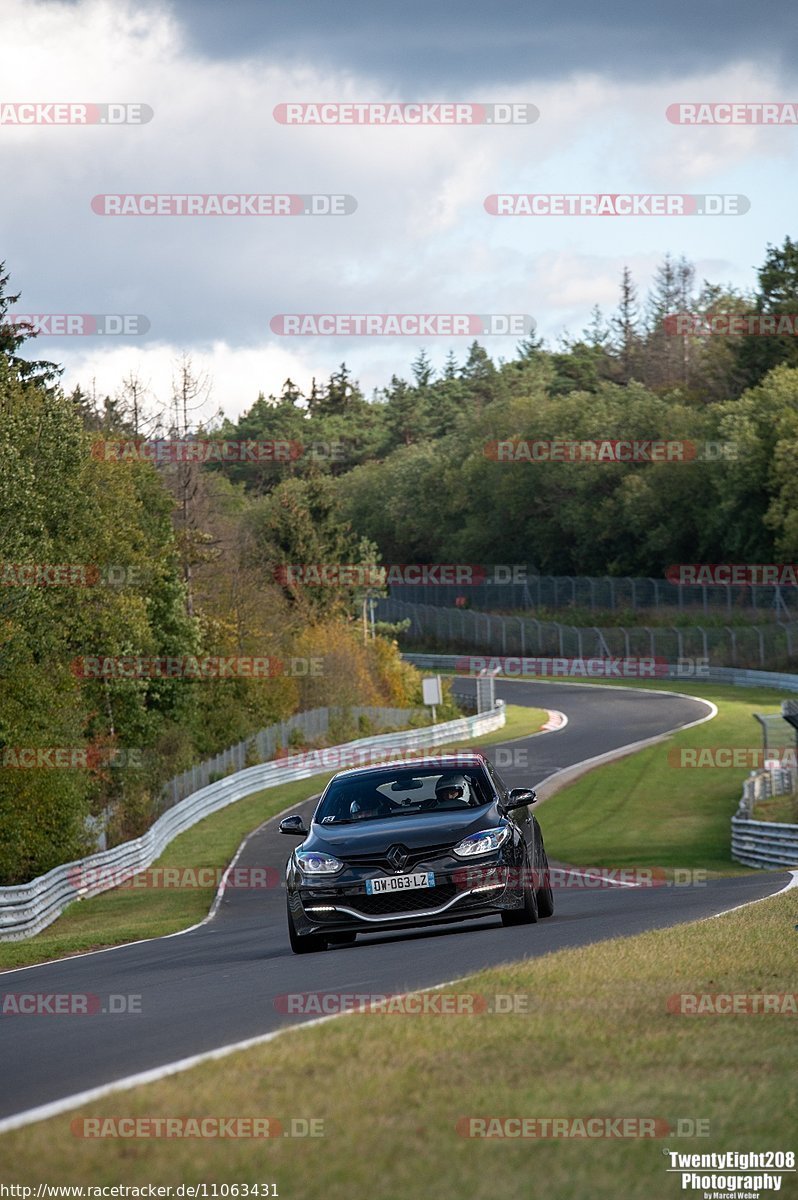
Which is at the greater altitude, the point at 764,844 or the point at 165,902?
the point at 764,844

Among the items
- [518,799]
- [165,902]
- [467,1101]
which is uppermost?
[467,1101]

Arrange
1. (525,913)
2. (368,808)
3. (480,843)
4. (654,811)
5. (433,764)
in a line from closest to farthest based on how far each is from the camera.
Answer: (480,843) < (525,913) < (368,808) < (433,764) < (654,811)

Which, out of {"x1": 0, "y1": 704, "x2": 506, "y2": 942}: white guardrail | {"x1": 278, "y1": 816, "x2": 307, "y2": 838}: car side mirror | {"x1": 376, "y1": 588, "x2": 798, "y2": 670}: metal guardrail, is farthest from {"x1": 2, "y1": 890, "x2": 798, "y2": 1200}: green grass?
{"x1": 376, "y1": 588, "x2": 798, "y2": 670}: metal guardrail

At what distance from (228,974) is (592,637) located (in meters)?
86.1

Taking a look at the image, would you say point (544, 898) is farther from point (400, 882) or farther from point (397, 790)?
point (400, 882)

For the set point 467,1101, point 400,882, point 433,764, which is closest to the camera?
point 467,1101

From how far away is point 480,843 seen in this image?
14164mm

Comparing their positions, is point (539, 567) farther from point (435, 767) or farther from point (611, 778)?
point (435, 767)

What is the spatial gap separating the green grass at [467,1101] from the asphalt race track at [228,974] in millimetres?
1111

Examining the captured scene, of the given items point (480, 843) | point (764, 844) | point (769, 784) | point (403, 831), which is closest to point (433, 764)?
point (403, 831)

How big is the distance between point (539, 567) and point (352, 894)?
114 meters

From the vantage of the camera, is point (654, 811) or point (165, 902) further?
point (654, 811)

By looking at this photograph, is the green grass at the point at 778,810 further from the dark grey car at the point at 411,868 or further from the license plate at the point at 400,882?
the license plate at the point at 400,882

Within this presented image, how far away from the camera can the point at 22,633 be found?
137 ft
